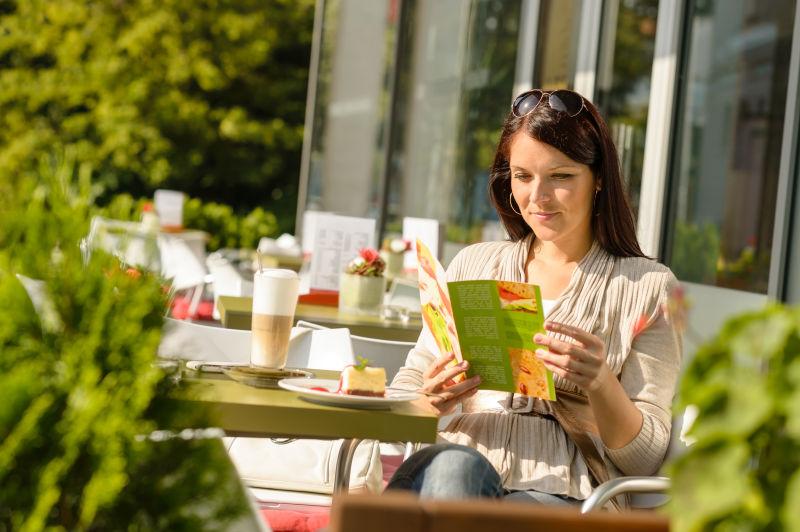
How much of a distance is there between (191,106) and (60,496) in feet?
68.4

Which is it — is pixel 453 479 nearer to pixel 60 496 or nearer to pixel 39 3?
pixel 60 496

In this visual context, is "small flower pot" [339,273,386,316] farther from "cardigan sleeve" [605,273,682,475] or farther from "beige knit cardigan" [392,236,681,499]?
"cardigan sleeve" [605,273,682,475]

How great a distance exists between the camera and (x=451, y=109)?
932 cm

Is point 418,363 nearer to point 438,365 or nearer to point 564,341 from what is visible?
point 438,365

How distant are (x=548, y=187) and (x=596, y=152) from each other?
145 millimetres

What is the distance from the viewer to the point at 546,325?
2.12 meters

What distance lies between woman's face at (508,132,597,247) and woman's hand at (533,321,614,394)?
461mm

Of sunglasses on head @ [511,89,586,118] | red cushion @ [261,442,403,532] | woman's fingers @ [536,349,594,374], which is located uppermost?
sunglasses on head @ [511,89,586,118]

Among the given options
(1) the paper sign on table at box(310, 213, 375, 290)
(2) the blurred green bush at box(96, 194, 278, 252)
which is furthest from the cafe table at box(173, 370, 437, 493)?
(2) the blurred green bush at box(96, 194, 278, 252)

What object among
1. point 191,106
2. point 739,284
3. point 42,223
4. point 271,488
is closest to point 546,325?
point 271,488

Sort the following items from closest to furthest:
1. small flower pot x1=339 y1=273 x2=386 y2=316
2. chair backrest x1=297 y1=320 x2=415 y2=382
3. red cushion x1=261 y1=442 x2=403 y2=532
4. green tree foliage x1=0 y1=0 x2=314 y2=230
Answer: red cushion x1=261 y1=442 x2=403 y2=532, chair backrest x1=297 y1=320 x2=415 y2=382, small flower pot x1=339 y1=273 x2=386 y2=316, green tree foliage x1=0 y1=0 x2=314 y2=230

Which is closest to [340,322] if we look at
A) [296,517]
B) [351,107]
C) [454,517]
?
[296,517]

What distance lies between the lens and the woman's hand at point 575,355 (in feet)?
6.81

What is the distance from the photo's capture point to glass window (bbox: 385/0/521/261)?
8.42m
